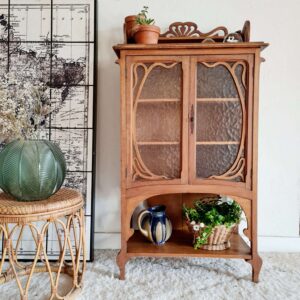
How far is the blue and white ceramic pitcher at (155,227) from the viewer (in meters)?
1.66

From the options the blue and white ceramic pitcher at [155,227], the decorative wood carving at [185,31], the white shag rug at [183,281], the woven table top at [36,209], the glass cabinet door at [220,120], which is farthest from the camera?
the decorative wood carving at [185,31]

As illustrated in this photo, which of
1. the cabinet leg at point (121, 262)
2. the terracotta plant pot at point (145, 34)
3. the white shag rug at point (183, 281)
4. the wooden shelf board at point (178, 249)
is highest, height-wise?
the terracotta plant pot at point (145, 34)

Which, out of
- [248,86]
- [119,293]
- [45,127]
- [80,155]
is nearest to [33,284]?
[119,293]

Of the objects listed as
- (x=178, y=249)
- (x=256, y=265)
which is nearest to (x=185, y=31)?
(x=178, y=249)

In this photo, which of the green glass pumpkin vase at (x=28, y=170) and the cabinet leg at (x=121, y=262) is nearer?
the green glass pumpkin vase at (x=28, y=170)

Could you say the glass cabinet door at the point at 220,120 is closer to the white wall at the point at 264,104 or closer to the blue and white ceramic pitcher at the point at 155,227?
the blue and white ceramic pitcher at the point at 155,227

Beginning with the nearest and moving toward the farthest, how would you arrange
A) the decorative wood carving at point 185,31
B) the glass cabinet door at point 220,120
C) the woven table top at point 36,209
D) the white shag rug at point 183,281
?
1. the woven table top at point 36,209
2. the white shag rug at point 183,281
3. the glass cabinet door at point 220,120
4. the decorative wood carving at point 185,31

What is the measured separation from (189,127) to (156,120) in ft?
0.61

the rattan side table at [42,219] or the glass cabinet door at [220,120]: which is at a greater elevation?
the glass cabinet door at [220,120]

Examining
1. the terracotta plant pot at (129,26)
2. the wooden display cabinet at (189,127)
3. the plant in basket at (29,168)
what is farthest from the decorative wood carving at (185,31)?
the plant in basket at (29,168)

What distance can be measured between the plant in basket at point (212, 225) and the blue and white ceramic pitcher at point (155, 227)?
144 mm

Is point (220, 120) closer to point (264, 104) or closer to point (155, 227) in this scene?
point (264, 104)

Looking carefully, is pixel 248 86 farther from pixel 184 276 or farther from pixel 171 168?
pixel 184 276

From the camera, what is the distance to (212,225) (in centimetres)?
158
